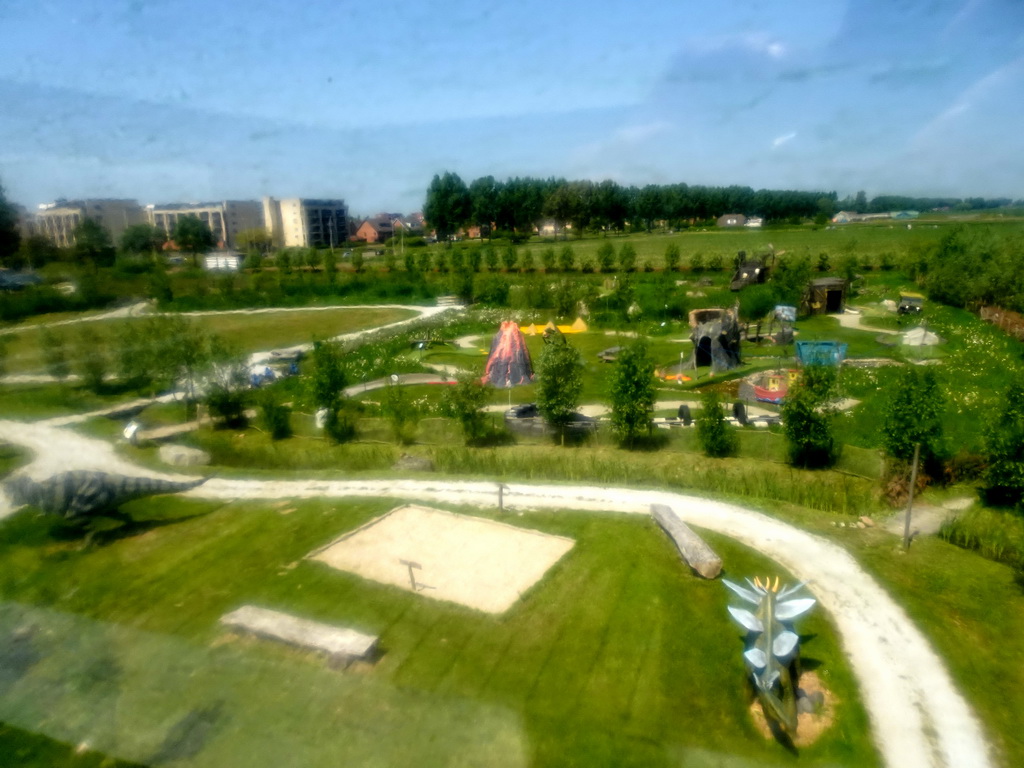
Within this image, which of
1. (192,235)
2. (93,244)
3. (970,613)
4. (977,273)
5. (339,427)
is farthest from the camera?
(977,273)

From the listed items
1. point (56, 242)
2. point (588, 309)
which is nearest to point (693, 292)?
point (588, 309)

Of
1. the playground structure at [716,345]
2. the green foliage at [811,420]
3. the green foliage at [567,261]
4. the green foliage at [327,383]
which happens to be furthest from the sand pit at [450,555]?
the green foliage at [567,261]

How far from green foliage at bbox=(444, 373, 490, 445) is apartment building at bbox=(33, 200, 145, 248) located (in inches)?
382

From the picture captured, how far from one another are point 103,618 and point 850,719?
11.8 meters

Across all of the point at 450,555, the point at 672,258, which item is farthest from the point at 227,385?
the point at 672,258

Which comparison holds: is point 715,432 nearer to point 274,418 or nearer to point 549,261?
point 274,418

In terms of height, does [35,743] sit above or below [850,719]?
above

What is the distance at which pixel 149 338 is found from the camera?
19.0 metres

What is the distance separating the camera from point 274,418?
70.9 ft

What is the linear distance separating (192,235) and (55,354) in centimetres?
605

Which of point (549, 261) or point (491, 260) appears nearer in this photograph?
point (549, 261)

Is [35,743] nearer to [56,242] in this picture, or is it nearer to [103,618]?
[103,618]

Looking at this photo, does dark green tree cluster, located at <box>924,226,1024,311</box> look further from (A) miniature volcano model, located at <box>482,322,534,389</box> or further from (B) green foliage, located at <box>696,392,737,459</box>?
(A) miniature volcano model, located at <box>482,322,534,389</box>

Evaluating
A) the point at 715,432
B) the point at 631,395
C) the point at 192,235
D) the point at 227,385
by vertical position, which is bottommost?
the point at 715,432
